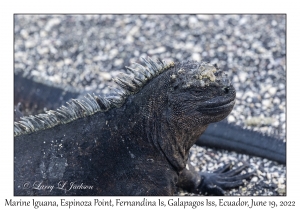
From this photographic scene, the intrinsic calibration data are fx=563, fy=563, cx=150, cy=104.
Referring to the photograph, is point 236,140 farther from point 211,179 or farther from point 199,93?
point 199,93

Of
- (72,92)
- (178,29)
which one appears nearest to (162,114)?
(72,92)

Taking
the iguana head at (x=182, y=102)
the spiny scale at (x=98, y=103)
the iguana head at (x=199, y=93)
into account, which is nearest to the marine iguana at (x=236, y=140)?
the spiny scale at (x=98, y=103)

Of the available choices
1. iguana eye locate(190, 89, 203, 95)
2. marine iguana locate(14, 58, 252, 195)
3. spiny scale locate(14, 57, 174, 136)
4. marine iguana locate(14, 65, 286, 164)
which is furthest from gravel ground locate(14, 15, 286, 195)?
iguana eye locate(190, 89, 203, 95)

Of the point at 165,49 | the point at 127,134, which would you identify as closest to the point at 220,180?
the point at 127,134

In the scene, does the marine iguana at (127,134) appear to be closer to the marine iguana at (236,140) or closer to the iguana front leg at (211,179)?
the iguana front leg at (211,179)

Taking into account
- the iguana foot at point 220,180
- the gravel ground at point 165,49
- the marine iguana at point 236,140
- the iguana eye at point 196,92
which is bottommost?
the iguana foot at point 220,180

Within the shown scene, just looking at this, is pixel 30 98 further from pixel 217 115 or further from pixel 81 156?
pixel 217 115
